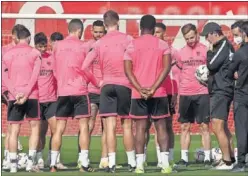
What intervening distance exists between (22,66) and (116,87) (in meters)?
1.47

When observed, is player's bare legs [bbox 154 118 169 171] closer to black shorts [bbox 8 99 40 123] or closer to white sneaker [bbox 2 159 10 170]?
black shorts [bbox 8 99 40 123]

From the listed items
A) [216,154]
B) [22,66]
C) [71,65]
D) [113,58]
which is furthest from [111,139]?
[216,154]

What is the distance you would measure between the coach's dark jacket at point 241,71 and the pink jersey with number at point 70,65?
86.5 inches

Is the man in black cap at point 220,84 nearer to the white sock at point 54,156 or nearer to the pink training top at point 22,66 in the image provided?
the white sock at point 54,156

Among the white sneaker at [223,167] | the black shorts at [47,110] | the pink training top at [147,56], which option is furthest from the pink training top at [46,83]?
the white sneaker at [223,167]

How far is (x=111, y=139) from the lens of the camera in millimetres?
14867

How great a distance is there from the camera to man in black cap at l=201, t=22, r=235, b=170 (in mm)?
15125

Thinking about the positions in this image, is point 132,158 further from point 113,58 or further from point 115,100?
point 113,58

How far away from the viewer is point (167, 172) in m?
14.5

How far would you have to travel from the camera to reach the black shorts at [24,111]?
1541 cm

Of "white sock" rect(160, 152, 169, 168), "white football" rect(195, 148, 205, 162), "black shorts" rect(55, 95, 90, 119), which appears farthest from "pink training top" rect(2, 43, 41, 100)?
"white football" rect(195, 148, 205, 162)

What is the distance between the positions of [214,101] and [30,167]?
289 cm

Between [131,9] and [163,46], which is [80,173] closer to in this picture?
[163,46]

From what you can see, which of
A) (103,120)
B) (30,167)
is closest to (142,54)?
(103,120)
